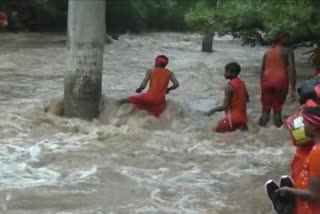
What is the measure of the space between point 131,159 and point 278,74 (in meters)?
2.68

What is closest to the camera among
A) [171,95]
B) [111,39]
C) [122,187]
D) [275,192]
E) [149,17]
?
[275,192]

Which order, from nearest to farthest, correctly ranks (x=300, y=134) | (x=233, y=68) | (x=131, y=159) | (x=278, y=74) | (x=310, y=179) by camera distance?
(x=310, y=179)
(x=300, y=134)
(x=131, y=159)
(x=233, y=68)
(x=278, y=74)

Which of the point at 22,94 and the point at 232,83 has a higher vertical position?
the point at 232,83

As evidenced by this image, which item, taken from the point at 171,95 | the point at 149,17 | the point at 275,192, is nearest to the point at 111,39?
the point at 149,17

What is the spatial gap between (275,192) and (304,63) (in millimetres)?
19936

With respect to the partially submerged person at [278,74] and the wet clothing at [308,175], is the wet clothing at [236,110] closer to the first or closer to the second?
the partially submerged person at [278,74]

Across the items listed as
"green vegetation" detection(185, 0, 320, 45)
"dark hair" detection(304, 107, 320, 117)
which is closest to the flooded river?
"green vegetation" detection(185, 0, 320, 45)

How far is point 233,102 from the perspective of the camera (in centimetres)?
993

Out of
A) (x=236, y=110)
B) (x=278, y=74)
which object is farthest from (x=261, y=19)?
(x=236, y=110)

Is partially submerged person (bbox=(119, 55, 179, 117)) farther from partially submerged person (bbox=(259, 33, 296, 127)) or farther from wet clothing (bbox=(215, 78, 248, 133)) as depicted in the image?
partially submerged person (bbox=(259, 33, 296, 127))

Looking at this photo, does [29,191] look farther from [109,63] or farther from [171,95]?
[109,63]

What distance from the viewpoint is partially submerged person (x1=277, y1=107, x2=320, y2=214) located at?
378 centimetres

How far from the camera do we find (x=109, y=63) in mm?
22250

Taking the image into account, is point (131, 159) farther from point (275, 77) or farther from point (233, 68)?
point (275, 77)
